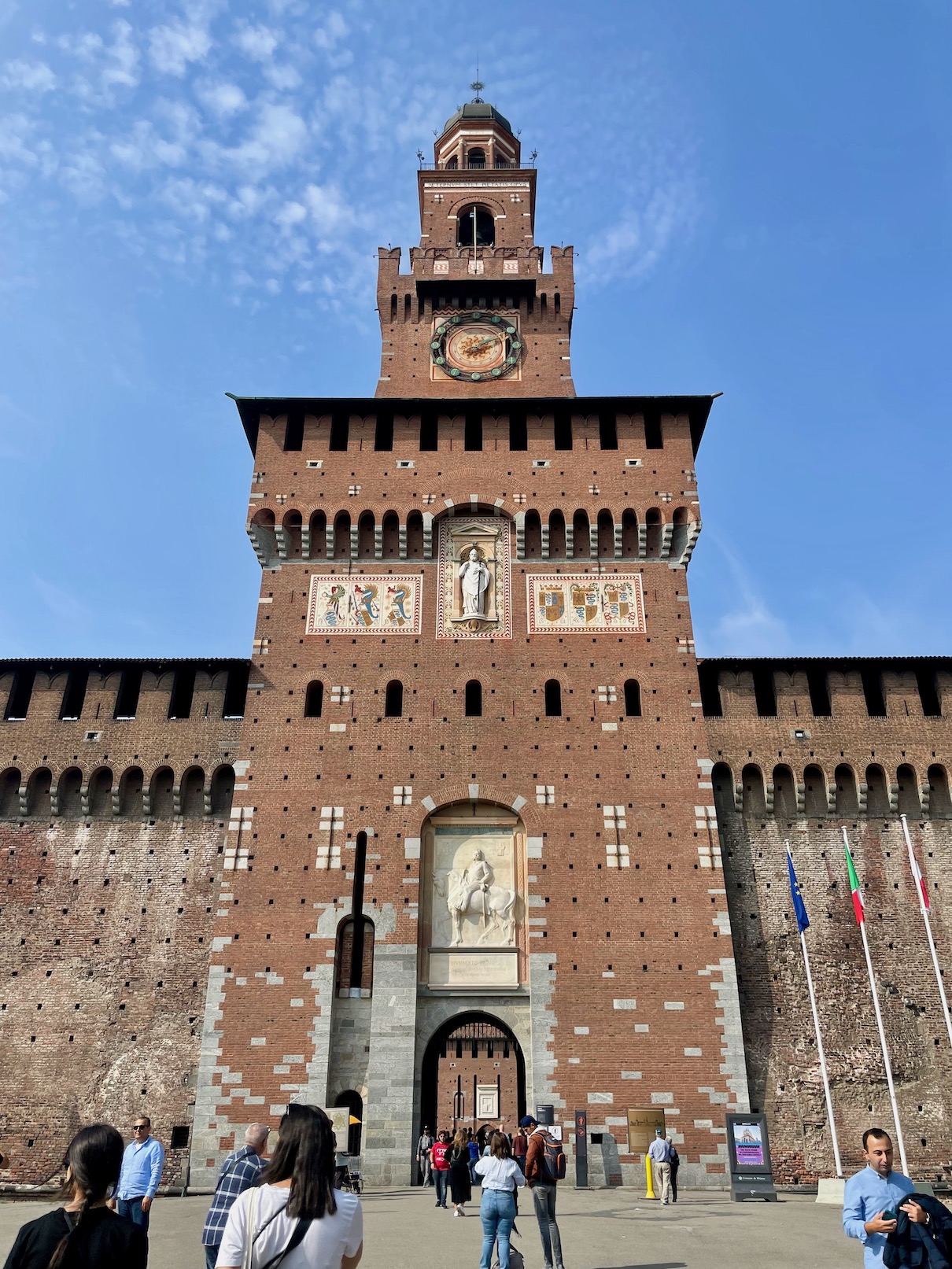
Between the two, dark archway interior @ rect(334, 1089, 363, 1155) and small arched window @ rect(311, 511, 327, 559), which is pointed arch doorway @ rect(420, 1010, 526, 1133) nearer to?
dark archway interior @ rect(334, 1089, 363, 1155)

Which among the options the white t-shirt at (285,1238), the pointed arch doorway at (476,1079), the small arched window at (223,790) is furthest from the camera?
the pointed arch doorway at (476,1079)

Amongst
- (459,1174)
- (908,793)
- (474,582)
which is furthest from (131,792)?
(908,793)

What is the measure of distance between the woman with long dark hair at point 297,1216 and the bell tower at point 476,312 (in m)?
26.9

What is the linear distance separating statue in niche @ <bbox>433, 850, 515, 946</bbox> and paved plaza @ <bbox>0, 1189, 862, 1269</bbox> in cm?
543

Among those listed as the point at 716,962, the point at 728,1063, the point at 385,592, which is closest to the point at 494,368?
the point at 385,592

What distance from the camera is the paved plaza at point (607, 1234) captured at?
11.1 metres

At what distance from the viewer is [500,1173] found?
29.9ft

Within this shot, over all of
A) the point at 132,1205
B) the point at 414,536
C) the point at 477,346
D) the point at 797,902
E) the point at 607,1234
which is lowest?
the point at 607,1234

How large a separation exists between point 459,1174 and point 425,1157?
4894mm

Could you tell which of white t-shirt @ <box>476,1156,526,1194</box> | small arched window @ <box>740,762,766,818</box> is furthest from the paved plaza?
small arched window @ <box>740,762,766,818</box>

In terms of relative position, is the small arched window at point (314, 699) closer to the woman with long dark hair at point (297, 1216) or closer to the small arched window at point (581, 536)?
the small arched window at point (581, 536)

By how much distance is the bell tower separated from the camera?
29969 mm

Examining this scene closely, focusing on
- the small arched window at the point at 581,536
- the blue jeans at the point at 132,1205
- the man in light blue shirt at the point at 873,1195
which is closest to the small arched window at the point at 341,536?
the small arched window at the point at 581,536

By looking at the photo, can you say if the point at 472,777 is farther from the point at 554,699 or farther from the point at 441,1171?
the point at 441,1171
